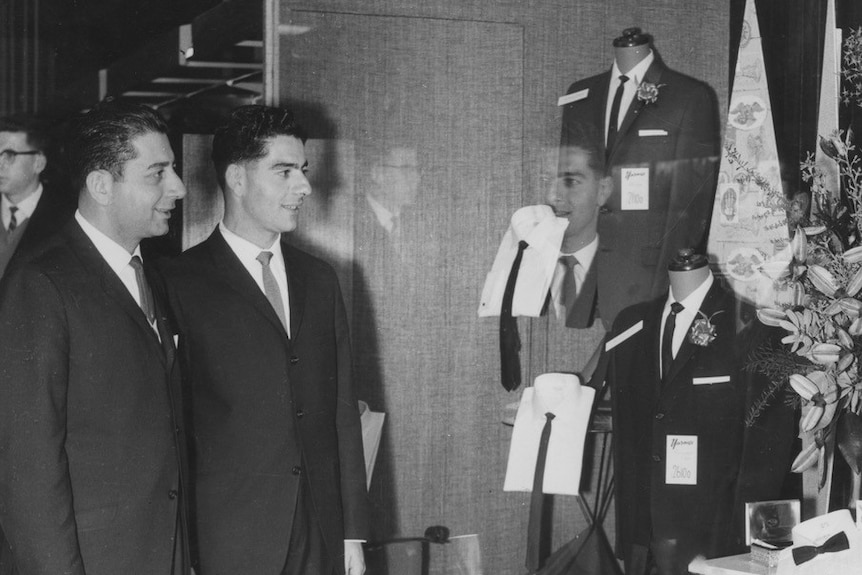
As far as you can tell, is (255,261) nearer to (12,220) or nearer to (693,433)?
(12,220)

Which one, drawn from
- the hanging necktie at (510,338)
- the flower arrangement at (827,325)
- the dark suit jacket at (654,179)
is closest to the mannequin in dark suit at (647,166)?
the dark suit jacket at (654,179)

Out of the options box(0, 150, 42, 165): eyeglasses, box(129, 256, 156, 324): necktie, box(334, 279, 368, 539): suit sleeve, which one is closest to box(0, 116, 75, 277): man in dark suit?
box(0, 150, 42, 165): eyeglasses

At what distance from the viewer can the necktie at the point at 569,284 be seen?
3.32 meters

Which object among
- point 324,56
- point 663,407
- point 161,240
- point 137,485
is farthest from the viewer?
point 663,407

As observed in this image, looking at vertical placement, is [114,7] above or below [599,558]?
above

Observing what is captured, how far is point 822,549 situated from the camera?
2.68 meters

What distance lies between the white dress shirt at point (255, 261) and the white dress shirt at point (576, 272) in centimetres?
94

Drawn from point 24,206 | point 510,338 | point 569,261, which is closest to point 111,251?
point 24,206

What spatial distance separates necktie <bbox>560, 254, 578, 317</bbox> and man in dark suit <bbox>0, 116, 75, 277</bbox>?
154cm

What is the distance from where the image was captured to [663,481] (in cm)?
330

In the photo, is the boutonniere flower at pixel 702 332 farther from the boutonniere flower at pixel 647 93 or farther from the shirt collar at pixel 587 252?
the boutonniere flower at pixel 647 93

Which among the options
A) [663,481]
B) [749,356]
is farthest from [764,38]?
[663,481]

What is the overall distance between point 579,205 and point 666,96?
1.47ft

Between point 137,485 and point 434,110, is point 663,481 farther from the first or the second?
point 137,485
